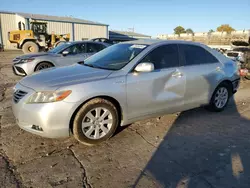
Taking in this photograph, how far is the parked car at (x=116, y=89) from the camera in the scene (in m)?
2.99

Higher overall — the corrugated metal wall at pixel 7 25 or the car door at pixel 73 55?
the corrugated metal wall at pixel 7 25

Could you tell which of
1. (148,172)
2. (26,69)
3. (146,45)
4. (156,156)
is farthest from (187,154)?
(26,69)

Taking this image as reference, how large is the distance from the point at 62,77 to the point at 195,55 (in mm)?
2647

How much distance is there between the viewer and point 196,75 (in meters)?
4.21

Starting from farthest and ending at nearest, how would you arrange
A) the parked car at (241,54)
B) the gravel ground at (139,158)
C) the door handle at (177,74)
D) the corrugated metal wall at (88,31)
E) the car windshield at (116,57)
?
the corrugated metal wall at (88,31) < the parked car at (241,54) < the door handle at (177,74) < the car windshield at (116,57) < the gravel ground at (139,158)

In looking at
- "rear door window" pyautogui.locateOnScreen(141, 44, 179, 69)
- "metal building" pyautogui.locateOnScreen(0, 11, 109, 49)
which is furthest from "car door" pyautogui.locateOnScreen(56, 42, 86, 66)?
"metal building" pyautogui.locateOnScreen(0, 11, 109, 49)

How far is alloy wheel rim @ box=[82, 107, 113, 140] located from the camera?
3.21 m

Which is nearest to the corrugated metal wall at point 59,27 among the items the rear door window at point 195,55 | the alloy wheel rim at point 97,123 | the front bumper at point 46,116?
the rear door window at point 195,55

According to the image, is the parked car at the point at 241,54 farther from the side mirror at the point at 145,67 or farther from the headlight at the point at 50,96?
the headlight at the point at 50,96

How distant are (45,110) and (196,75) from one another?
9.26ft

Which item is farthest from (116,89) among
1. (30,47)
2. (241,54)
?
(30,47)

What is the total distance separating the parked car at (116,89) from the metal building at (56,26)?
2946cm

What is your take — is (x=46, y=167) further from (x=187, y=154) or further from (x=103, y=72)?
(x=187, y=154)

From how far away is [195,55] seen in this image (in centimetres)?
438
